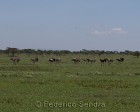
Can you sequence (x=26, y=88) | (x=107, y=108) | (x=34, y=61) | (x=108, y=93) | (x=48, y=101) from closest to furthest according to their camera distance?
(x=107, y=108) → (x=48, y=101) → (x=108, y=93) → (x=26, y=88) → (x=34, y=61)

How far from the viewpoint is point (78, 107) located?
56.1 ft

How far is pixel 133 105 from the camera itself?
17.9 m

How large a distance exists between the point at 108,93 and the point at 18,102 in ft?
21.0

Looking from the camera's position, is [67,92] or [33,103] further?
[67,92]

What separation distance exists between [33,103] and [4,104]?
1.39 metres

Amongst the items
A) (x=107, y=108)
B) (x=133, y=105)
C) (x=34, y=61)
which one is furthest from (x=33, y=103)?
(x=34, y=61)

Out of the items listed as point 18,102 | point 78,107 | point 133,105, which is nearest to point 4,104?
point 18,102

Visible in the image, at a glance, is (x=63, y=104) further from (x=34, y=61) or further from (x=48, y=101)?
(x=34, y=61)

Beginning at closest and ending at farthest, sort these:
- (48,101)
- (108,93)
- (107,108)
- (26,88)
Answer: (107,108)
(48,101)
(108,93)
(26,88)

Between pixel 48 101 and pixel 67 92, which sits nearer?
pixel 48 101

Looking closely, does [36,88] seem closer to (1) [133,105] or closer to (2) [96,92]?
(2) [96,92]

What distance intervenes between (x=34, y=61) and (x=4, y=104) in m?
42.5

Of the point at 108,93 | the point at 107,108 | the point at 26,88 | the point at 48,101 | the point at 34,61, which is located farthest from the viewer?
the point at 34,61

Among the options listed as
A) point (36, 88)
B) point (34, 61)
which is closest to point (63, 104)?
point (36, 88)
